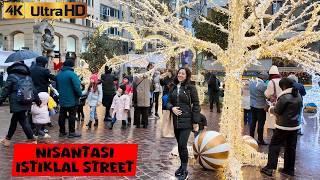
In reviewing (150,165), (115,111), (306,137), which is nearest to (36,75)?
(115,111)

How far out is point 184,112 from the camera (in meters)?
6.80

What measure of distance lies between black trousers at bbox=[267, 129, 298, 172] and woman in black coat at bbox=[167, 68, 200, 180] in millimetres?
1528

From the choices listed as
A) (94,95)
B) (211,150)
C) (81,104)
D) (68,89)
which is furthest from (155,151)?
(81,104)

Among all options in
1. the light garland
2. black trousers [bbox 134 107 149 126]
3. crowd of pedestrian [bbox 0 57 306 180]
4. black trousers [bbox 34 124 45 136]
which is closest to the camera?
crowd of pedestrian [bbox 0 57 306 180]

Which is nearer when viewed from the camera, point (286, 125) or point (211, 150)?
point (211, 150)

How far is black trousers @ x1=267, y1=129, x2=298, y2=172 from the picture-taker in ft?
24.4

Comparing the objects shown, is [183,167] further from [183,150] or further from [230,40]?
[230,40]

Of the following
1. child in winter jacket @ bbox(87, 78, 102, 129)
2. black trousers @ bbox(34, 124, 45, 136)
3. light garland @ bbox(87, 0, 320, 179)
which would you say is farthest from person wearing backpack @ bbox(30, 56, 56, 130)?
light garland @ bbox(87, 0, 320, 179)

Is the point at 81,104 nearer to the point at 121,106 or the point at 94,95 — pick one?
the point at 94,95

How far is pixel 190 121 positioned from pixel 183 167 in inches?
28.7

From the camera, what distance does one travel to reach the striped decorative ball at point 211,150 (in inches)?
284

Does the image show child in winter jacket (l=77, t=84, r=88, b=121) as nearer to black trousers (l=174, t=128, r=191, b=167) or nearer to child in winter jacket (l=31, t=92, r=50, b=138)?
child in winter jacket (l=31, t=92, r=50, b=138)

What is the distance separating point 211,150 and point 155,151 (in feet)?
6.97

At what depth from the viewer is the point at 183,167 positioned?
6840mm
